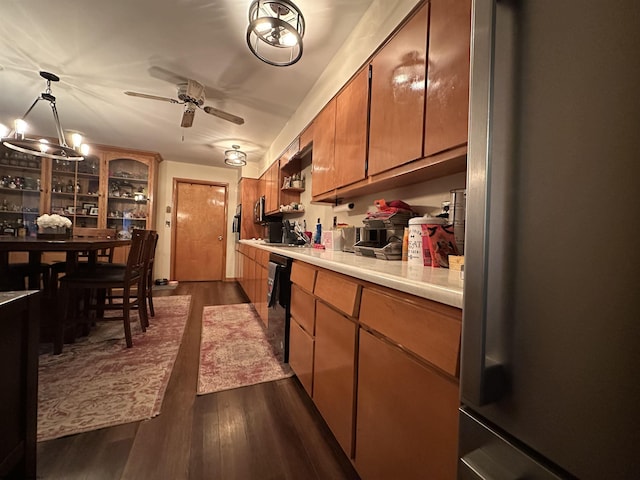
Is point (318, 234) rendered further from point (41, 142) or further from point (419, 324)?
point (41, 142)

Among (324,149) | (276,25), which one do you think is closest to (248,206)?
(324,149)

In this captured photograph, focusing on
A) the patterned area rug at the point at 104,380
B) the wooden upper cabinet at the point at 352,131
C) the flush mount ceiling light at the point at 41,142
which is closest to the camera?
the patterned area rug at the point at 104,380

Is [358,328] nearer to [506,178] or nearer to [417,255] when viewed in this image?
[417,255]

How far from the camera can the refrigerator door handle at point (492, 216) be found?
40 cm

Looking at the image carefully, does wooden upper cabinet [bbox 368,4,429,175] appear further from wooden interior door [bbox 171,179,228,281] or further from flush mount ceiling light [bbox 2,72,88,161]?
wooden interior door [bbox 171,179,228,281]

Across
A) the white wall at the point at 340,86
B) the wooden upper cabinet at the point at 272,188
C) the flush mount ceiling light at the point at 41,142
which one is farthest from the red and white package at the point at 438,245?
the flush mount ceiling light at the point at 41,142

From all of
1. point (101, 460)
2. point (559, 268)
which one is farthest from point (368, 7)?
point (101, 460)

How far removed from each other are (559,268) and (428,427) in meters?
0.53

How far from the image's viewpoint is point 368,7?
1.58m

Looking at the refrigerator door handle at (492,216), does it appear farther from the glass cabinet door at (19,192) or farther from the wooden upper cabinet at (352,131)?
the glass cabinet door at (19,192)

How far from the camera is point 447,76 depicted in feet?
3.24

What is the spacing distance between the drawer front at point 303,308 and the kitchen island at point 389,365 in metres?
0.04

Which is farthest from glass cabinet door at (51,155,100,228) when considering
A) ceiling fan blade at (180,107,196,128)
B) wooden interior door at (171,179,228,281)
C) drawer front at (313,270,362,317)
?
drawer front at (313,270,362,317)

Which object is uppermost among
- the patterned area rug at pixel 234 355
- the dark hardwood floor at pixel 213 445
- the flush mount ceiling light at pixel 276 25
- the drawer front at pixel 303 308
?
the flush mount ceiling light at pixel 276 25
